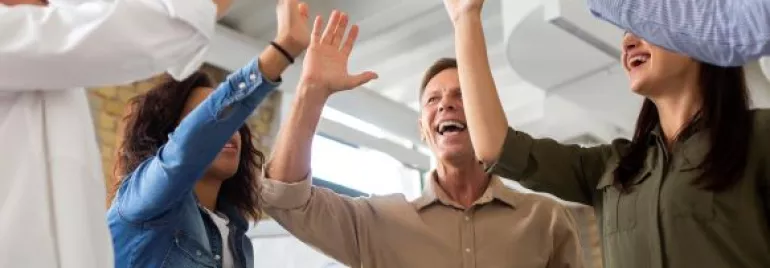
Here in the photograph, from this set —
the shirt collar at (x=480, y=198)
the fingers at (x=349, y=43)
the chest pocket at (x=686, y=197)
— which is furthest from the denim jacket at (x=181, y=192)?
the chest pocket at (x=686, y=197)

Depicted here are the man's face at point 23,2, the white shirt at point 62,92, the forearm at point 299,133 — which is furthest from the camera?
the forearm at point 299,133

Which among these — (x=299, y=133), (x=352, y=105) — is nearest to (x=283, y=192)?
(x=299, y=133)

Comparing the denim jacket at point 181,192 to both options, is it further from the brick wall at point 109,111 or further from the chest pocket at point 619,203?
the brick wall at point 109,111

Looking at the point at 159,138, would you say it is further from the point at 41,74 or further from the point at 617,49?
the point at 617,49

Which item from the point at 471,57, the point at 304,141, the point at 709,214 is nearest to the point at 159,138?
the point at 304,141

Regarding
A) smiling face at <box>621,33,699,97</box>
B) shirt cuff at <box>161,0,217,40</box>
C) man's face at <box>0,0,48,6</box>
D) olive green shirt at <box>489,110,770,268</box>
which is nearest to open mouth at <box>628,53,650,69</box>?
smiling face at <box>621,33,699,97</box>

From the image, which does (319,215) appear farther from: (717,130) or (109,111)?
(109,111)

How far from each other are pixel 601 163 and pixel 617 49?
5.92 ft

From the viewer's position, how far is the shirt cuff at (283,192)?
4.84 ft

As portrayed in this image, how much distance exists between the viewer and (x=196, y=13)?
3.05ft

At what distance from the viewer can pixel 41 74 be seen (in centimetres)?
90

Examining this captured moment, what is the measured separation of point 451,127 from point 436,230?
0.77 feet

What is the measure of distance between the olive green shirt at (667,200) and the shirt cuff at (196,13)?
50 cm

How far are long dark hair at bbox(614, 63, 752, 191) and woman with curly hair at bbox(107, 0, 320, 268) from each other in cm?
53
